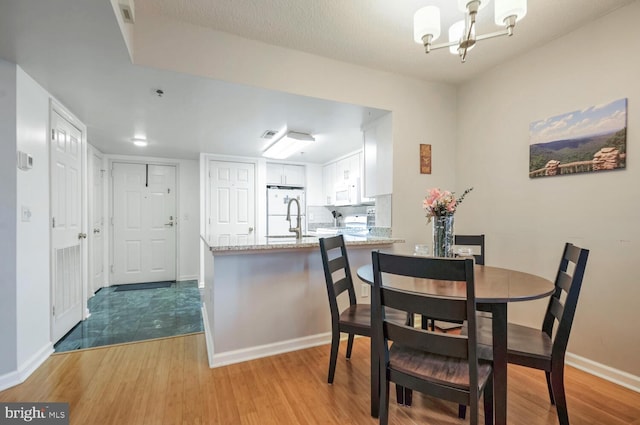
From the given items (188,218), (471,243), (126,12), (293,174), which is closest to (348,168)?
(293,174)

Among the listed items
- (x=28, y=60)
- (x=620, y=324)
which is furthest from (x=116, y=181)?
(x=620, y=324)

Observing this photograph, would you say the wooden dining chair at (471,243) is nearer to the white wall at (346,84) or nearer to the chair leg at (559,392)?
the white wall at (346,84)

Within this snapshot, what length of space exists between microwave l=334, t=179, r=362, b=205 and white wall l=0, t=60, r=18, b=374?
3637 mm

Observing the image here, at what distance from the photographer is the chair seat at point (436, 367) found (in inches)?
45.1

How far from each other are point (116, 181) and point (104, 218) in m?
0.62

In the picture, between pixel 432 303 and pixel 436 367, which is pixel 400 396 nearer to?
pixel 436 367

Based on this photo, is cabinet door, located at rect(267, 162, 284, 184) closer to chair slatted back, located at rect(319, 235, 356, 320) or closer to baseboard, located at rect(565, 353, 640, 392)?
chair slatted back, located at rect(319, 235, 356, 320)

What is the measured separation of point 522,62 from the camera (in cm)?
241

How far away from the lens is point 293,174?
5.44 meters

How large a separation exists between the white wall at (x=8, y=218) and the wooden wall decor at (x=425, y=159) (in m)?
3.19

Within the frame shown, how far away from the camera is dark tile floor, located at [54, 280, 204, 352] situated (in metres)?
2.55

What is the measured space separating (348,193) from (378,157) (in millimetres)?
1742

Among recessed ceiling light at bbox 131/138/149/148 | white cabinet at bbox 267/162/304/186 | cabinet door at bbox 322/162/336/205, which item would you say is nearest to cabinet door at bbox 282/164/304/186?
white cabinet at bbox 267/162/304/186

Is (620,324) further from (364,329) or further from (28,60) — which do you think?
(28,60)
